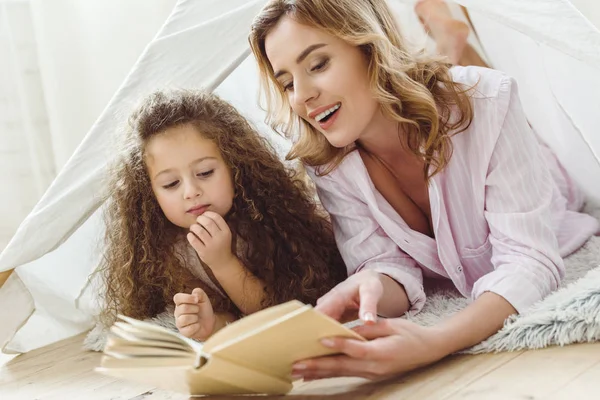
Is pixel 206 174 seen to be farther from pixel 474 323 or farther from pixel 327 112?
pixel 474 323

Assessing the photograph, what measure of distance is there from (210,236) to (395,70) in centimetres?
43

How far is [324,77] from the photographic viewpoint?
1211 millimetres

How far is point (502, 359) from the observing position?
3.30 ft

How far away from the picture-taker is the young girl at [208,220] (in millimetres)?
1366

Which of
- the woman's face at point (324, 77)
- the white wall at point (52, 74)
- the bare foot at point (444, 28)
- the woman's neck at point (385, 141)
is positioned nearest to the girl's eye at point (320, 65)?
the woman's face at point (324, 77)

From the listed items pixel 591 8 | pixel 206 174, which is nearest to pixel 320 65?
pixel 206 174

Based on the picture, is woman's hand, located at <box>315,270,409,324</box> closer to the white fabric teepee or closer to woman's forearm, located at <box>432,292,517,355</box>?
woman's forearm, located at <box>432,292,517,355</box>

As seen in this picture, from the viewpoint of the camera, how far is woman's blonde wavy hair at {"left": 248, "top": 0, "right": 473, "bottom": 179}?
122 cm

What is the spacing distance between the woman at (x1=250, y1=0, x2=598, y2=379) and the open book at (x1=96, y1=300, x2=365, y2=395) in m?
0.23

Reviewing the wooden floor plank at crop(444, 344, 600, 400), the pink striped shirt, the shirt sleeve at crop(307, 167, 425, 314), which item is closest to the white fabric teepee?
the pink striped shirt

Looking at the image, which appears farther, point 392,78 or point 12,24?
point 12,24

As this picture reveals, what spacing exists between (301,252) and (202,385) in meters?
0.56

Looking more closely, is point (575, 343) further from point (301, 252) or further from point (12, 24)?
point (12, 24)

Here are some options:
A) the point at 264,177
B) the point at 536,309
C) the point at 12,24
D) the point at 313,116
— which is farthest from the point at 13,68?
the point at 536,309
